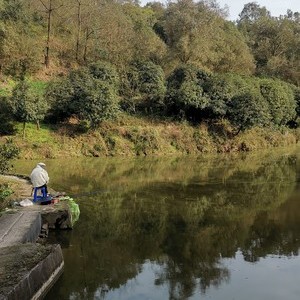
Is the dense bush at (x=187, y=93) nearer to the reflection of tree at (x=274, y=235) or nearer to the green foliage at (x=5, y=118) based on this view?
the green foliage at (x=5, y=118)

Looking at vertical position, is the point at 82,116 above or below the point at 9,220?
above

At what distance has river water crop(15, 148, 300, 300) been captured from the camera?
10.2 metres

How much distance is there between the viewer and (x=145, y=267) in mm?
11391

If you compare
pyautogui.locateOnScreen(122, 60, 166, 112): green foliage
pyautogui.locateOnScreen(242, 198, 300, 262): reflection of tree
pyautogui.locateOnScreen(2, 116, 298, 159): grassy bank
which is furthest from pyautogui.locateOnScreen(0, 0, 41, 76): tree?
pyautogui.locateOnScreen(242, 198, 300, 262): reflection of tree

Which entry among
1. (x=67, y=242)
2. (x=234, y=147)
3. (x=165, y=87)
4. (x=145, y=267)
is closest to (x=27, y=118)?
(x=165, y=87)

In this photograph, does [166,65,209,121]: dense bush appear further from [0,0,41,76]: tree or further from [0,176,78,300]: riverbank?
[0,176,78,300]: riverbank

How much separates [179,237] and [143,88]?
29646mm

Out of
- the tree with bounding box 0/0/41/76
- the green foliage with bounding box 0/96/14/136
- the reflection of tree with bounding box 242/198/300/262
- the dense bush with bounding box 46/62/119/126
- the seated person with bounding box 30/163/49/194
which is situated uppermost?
the tree with bounding box 0/0/41/76

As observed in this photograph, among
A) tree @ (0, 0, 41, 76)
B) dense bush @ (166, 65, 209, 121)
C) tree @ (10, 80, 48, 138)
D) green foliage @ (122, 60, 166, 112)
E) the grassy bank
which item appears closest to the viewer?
tree @ (10, 80, 48, 138)

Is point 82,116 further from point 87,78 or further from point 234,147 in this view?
point 234,147

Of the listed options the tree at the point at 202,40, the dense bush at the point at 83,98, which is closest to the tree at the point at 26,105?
the dense bush at the point at 83,98

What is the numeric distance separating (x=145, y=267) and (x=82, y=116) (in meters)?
26.8

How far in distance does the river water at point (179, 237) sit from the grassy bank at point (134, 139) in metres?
7.74

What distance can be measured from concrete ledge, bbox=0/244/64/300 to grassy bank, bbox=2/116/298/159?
2238cm
